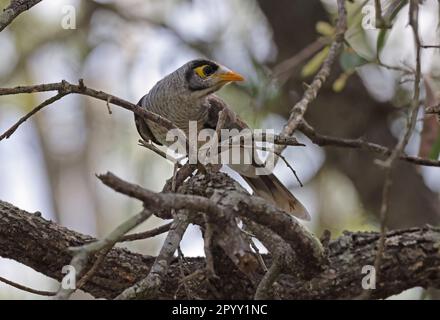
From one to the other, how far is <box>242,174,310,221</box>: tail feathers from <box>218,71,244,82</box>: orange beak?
60 centimetres

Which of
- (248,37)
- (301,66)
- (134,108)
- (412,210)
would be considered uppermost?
(248,37)

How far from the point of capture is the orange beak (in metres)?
3.91

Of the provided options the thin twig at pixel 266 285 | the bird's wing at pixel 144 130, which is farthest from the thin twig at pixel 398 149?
the bird's wing at pixel 144 130

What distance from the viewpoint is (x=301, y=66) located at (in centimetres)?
532

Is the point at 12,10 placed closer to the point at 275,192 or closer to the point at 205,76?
the point at 205,76

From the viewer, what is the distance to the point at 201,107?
4.13 meters

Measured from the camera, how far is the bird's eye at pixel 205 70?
4023mm

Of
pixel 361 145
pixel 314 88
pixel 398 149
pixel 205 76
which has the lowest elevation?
pixel 398 149

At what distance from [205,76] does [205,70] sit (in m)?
0.04

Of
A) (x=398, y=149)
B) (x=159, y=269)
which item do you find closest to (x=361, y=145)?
(x=398, y=149)
